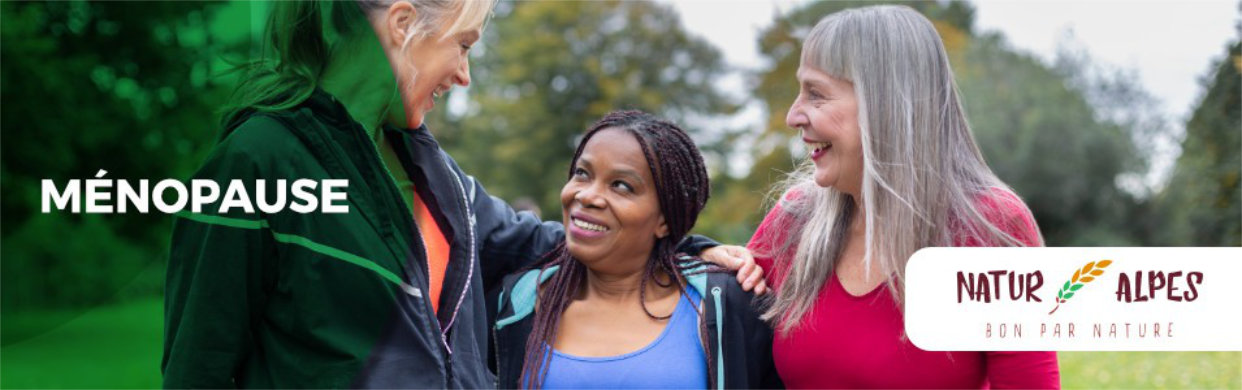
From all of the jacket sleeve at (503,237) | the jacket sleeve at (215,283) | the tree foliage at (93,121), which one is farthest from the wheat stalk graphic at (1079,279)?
the tree foliage at (93,121)

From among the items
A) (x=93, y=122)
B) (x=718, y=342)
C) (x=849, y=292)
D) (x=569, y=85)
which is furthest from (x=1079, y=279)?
(x=569, y=85)

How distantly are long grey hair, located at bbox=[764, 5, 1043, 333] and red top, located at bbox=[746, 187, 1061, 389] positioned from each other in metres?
0.04

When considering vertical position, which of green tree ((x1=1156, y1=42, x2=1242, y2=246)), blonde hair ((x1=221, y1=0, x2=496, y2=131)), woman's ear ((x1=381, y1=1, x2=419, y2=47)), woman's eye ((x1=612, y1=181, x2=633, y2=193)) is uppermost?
green tree ((x1=1156, y1=42, x2=1242, y2=246))

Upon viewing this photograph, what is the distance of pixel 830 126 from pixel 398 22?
1206 millimetres

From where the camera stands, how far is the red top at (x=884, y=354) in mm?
2953

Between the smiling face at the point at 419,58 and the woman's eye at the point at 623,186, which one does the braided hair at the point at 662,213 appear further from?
the smiling face at the point at 419,58

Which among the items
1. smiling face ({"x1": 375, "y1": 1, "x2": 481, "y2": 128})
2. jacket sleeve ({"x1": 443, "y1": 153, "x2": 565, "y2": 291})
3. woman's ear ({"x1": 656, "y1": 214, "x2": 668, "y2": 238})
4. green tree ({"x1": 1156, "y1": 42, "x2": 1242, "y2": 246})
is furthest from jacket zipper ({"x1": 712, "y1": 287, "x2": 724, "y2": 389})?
green tree ({"x1": 1156, "y1": 42, "x2": 1242, "y2": 246})

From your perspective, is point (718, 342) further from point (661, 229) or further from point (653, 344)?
point (661, 229)

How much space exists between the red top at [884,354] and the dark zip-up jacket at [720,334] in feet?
0.36

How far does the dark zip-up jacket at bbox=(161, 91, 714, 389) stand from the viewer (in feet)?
7.84

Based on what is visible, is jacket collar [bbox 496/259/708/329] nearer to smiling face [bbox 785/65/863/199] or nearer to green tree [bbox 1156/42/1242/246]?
smiling face [bbox 785/65/863/199]

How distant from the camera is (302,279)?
243 cm

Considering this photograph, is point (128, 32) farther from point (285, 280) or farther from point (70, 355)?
point (285, 280)

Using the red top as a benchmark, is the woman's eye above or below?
above
